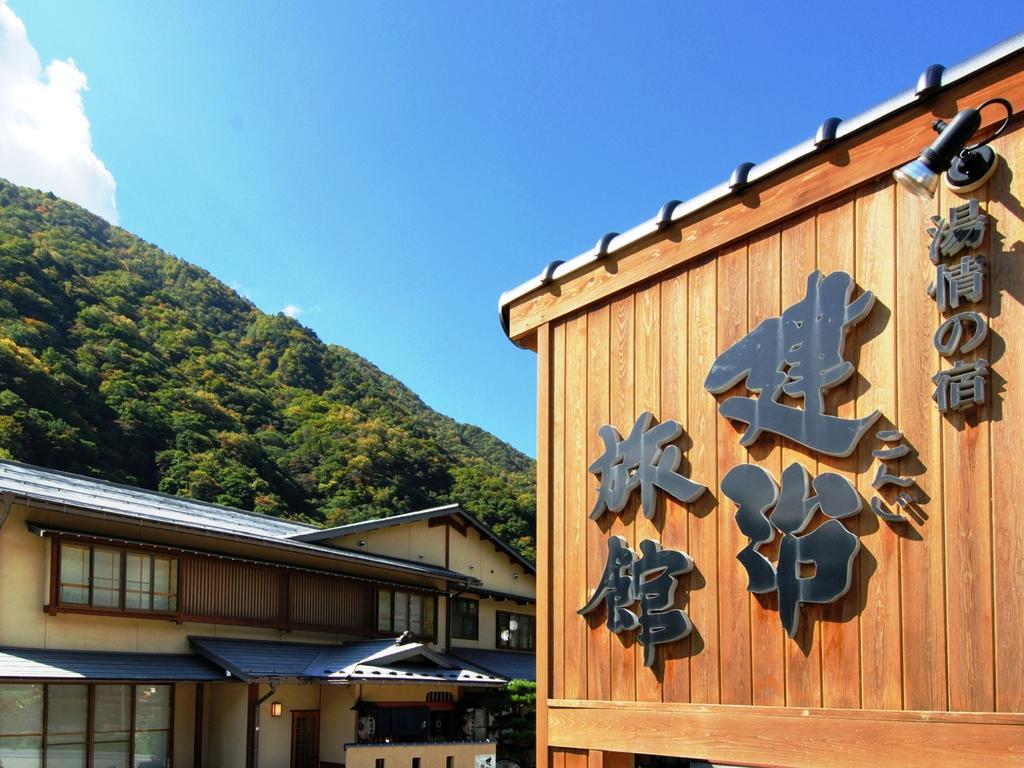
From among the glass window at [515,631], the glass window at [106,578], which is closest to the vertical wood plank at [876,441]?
the glass window at [106,578]

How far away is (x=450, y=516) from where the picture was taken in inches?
912

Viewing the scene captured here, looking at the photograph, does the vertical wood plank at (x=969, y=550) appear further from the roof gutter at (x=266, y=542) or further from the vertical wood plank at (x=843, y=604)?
the roof gutter at (x=266, y=542)

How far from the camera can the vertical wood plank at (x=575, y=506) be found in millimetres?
6000

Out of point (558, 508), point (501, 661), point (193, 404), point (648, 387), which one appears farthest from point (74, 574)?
point (193, 404)

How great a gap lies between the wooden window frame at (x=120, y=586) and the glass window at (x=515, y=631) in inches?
419

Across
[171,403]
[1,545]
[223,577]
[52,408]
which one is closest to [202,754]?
[223,577]

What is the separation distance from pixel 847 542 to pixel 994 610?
689 mm

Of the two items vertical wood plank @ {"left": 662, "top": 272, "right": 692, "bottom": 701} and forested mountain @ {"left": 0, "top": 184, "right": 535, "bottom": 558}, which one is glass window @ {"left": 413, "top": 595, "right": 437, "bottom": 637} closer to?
forested mountain @ {"left": 0, "top": 184, "right": 535, "bottom": 558}

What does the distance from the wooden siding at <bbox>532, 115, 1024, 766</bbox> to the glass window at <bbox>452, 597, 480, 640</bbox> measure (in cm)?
1690

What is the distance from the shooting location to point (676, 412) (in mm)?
5531

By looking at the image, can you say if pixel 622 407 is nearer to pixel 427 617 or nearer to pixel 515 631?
pixel 427 617

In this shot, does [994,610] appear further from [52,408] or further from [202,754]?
[52,408]

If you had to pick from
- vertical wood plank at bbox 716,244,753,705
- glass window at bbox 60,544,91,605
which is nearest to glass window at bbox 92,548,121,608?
glass window at bbox 60,544,91,605

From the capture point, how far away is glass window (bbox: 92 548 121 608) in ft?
47.3
